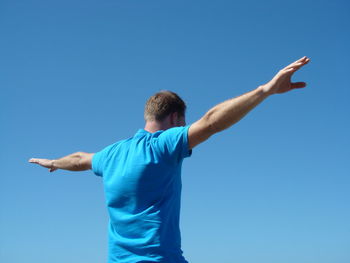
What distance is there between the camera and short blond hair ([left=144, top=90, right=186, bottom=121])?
5.86 m

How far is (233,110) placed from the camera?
15.1 feet

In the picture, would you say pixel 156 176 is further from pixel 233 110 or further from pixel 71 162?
pixel 71 162

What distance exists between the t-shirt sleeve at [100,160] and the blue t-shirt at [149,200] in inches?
20.5

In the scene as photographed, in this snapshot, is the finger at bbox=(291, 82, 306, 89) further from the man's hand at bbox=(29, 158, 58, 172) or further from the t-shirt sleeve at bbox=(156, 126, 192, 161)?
the man's hand at bbox=(29, 158, 58, 172)

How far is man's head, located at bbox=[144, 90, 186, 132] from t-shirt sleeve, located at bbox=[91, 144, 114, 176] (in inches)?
29.9

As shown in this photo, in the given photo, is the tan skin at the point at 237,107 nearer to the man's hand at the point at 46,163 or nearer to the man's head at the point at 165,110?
the man's head at the point at 165,110

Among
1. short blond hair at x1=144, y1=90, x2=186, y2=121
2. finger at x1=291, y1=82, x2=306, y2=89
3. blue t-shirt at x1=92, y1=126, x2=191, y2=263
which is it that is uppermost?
short blond hair at x1=144, y1=90, x2=186, y2=121

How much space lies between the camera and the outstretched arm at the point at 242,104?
4582 mm

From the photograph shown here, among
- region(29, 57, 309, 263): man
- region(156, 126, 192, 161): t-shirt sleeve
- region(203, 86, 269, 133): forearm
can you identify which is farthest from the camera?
region(156, 126, 192, 161): t-shirt sleeve

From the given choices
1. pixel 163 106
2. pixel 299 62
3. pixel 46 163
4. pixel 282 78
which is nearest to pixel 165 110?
pixel 163 106

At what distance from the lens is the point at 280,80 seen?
183 inches

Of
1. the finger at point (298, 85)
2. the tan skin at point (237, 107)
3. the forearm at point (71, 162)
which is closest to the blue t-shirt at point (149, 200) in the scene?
the tan skin at point (237, 107)

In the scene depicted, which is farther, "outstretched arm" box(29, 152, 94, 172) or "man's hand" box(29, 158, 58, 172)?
"man's hand" box(29, 158, 58, 172)

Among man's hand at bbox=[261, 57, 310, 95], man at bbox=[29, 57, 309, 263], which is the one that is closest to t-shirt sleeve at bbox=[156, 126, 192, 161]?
man at bbox=[29, 57, 309, 263]
